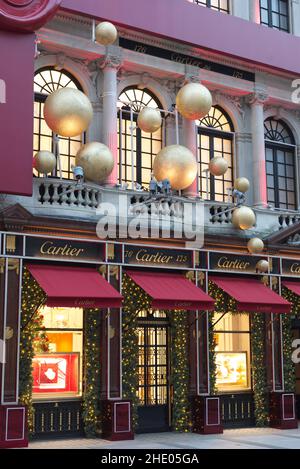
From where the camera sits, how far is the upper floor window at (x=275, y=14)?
77.7 feet

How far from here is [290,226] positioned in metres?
20.7

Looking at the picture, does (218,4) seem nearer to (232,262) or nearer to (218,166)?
(218,166)

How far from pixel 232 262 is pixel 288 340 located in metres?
2.90

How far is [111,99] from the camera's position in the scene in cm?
1938

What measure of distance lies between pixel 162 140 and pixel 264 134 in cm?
381

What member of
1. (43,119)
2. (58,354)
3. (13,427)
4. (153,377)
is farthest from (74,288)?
(43,119)

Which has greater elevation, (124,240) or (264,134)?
(264,134)

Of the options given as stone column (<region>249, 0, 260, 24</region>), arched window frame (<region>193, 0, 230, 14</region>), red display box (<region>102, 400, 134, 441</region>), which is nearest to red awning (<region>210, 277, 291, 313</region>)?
red display box (<region>102, 400, 134, 441</region>)

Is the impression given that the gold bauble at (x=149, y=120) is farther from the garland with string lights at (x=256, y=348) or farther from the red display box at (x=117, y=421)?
the red display box at (x=117, y=421)

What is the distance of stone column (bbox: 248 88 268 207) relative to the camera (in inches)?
857

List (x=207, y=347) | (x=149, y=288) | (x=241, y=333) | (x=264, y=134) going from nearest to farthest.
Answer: (x=149, y=288) < (x=207, y=347) < (x=241, y=333) < (x=264, y=134)

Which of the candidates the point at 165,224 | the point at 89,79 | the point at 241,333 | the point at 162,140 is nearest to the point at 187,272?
the point at 165,224

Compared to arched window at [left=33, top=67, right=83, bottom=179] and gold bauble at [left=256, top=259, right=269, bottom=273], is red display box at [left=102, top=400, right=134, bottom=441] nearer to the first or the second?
gold bauble at [left=256, top=259, right=269, bottom=273]

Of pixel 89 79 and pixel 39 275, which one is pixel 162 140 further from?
pixel 39 275
